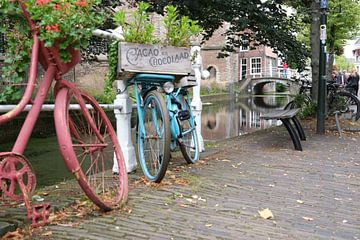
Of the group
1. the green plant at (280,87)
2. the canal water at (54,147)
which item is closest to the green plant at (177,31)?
the canal water at (54,147)

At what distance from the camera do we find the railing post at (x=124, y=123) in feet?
16.5

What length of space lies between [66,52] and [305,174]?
10.4 feet

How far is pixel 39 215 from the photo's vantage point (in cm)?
312

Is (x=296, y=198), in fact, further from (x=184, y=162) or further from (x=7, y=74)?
(x=7, y=74)

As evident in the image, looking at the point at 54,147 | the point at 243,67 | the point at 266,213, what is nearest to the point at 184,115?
the point at 266,213

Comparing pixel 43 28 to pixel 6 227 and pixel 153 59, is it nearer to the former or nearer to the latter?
pixel 6 227

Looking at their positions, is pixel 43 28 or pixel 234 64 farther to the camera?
pixel 234 64

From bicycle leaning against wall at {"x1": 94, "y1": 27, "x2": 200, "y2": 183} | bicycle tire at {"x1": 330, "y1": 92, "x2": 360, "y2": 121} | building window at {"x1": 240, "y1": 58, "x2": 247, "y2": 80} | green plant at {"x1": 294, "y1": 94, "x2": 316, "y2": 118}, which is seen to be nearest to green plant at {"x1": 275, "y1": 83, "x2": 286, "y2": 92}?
building window at {"x1": 240, "y1": 58, "x2": 247, "y2": 80}

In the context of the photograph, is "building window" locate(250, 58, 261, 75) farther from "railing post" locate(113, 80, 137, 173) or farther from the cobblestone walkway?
"railing post" locate(113, 80, 137, 173)

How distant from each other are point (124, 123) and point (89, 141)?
1103 millimetres

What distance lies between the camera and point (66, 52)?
3.36m

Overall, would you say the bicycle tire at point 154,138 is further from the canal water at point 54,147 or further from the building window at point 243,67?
the building window at point 243,67

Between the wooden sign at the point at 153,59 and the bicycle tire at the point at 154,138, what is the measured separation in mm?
278

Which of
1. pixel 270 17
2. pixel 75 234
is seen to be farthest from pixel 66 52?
pixel 270 17
